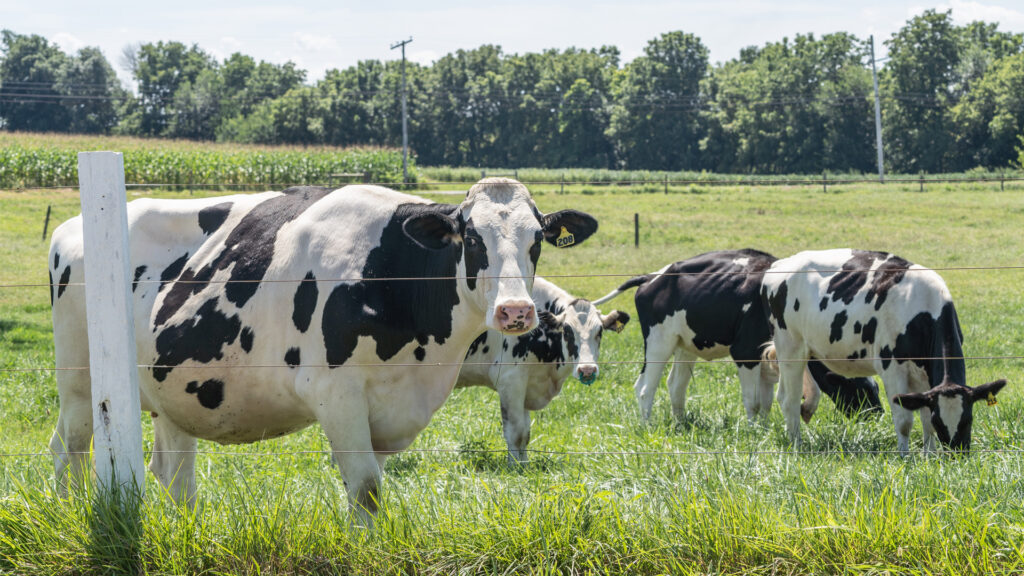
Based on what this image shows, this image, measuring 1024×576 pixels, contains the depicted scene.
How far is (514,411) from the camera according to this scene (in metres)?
8.69

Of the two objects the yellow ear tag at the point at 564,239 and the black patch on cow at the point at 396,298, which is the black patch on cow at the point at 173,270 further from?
the yellow ear tag at the point at 564,239

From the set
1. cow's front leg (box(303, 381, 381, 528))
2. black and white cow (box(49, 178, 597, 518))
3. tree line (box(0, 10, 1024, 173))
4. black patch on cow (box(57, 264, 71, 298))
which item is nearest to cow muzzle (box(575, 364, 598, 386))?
black and white cow (box(49, 178, 597, 518))

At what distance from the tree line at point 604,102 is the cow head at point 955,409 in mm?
70238

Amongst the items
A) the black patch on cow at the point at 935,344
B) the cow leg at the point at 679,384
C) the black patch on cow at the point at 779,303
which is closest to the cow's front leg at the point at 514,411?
the cow leg at the point at 679,384

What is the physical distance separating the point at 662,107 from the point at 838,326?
9170cm

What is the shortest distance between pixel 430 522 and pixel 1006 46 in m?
102

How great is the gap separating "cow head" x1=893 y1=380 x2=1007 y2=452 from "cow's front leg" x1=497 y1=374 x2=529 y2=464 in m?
3.55

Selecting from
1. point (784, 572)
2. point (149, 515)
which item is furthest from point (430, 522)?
point (784, 572)

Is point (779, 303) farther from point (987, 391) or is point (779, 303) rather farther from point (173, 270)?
point (173, 270)

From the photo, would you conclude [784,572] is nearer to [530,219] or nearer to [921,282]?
[530,219]

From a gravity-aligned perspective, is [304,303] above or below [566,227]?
below

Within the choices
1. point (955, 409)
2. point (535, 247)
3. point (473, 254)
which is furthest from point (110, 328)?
point (955, 409)

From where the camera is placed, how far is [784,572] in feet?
12.4

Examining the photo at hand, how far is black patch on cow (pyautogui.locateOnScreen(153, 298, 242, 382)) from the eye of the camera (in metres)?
5.11
